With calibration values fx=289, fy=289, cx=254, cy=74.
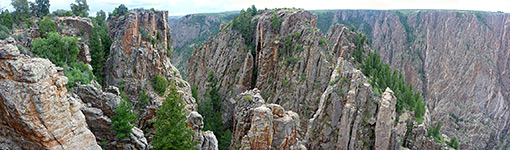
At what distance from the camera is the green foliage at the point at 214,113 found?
54344mm

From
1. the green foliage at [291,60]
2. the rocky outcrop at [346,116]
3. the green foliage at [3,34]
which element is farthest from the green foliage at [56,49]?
the green foliage at [291,60]

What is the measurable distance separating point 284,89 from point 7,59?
166 ft

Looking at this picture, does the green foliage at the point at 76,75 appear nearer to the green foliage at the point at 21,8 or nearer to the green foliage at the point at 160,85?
the green foliage at the point at 160,85

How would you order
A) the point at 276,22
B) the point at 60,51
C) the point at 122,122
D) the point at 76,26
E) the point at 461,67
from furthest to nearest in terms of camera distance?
the point at 461,67 → the point at 276,22 → the point at 76,26 → the point at 60,51 → the point at 122,122

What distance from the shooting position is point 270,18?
72.4 metres

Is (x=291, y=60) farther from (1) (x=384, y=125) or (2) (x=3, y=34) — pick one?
(2) (x=3, y=34)

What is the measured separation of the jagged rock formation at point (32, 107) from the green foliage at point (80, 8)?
4496 centimetres

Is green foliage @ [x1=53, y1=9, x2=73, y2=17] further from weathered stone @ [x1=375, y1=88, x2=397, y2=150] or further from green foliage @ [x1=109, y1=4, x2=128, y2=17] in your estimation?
weathered stone @ [x1=375, y1=88, x2=397, y2=150]

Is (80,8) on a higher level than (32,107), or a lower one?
higher

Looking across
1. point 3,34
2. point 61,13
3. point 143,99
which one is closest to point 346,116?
point 143,99

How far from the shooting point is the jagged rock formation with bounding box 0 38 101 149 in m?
15.4

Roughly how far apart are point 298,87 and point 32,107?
47.5 metres

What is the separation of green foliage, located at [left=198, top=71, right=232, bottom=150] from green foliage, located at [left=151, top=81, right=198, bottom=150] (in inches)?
904

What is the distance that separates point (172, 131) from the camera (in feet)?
94.8
